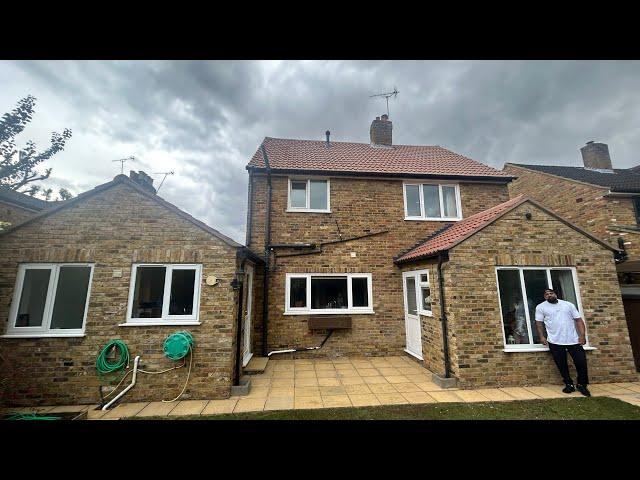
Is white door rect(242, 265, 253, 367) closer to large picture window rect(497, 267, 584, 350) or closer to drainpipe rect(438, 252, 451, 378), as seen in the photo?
drainpipe rect(438, 252, 451, 378)

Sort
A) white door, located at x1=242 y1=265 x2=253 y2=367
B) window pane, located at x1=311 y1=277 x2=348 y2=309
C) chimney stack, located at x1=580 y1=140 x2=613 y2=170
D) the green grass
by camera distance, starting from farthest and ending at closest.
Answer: chimney stack, located at x1=580 y1=140 x2=613 y2=170 → window pane, located at x1=311 y1=277 x2=348 y2=309 → white door, located at x1=242 y1=265 x2=253 y2=367 → the green grass

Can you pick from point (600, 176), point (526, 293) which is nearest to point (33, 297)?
point (526, 293)

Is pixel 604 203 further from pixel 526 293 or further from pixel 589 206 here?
pixel 526 293

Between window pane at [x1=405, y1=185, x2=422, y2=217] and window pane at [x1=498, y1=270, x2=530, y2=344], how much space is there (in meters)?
3.88

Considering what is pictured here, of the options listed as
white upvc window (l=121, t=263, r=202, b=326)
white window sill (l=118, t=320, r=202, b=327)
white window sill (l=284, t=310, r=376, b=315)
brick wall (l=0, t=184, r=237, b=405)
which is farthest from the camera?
white window sill (l=284, t=310, r=376, b=315)

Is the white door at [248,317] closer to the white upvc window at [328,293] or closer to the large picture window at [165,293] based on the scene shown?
the white upvc window at [328,293]

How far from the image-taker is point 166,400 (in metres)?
5.76

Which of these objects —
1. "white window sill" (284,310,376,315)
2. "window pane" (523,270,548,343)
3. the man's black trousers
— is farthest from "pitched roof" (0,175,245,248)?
the man's black trousers

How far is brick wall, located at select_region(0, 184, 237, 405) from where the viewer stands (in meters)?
5.65

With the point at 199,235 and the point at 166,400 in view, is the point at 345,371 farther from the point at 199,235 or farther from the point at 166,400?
the point at 199,235

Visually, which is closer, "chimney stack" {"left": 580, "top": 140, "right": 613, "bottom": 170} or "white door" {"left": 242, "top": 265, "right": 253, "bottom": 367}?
"white door" {"left": 242, "top": 265, "right": 253, "bottom": 367}

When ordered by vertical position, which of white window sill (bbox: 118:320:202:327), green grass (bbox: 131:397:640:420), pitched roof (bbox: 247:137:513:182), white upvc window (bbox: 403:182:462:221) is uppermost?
pitched roof (bbox: 247:137:513:182)
